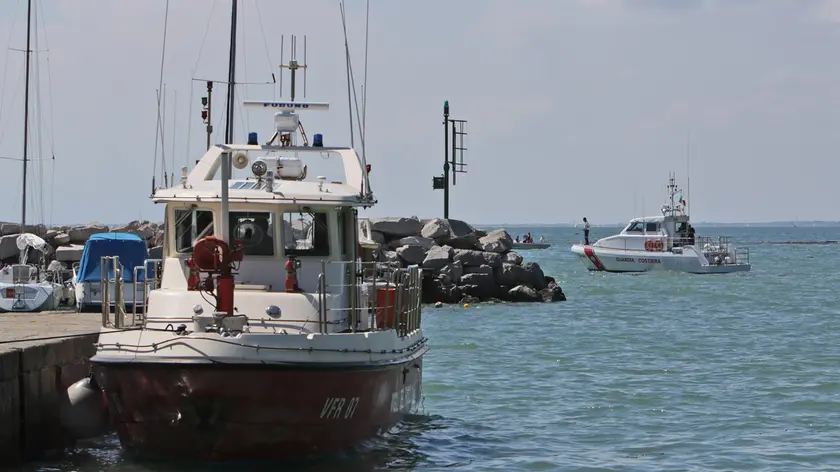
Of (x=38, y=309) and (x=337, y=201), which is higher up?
(x=337, y=201)

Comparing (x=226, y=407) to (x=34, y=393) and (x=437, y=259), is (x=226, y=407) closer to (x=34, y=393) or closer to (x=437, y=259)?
(x=34, y=393)

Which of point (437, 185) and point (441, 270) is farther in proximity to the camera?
point (437, 185)

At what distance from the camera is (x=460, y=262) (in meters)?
37.3

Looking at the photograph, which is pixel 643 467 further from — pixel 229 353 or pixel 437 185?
pixel 437 185

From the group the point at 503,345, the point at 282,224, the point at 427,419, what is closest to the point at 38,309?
the point at 503,345

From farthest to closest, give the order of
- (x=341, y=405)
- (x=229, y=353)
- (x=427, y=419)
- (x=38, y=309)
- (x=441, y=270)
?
(x=441, y=270)
(x=38, y=309)
(x=427, y=419)
(x=341, y=405)
(x=229, y=353)

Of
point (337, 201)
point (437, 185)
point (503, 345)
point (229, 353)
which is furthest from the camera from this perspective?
point (437, 185)

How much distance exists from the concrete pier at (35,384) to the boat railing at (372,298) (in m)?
3.26

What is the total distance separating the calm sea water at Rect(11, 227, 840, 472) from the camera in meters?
14.6

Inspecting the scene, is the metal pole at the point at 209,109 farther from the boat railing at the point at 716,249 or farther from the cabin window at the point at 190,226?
the boat railing at the point at 716,249

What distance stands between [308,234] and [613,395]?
765 cm

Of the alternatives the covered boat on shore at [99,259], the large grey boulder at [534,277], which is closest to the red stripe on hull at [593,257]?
the large grey boulder at [534,277]

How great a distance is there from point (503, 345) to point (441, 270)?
32.8 ft

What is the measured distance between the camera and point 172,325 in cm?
1259
